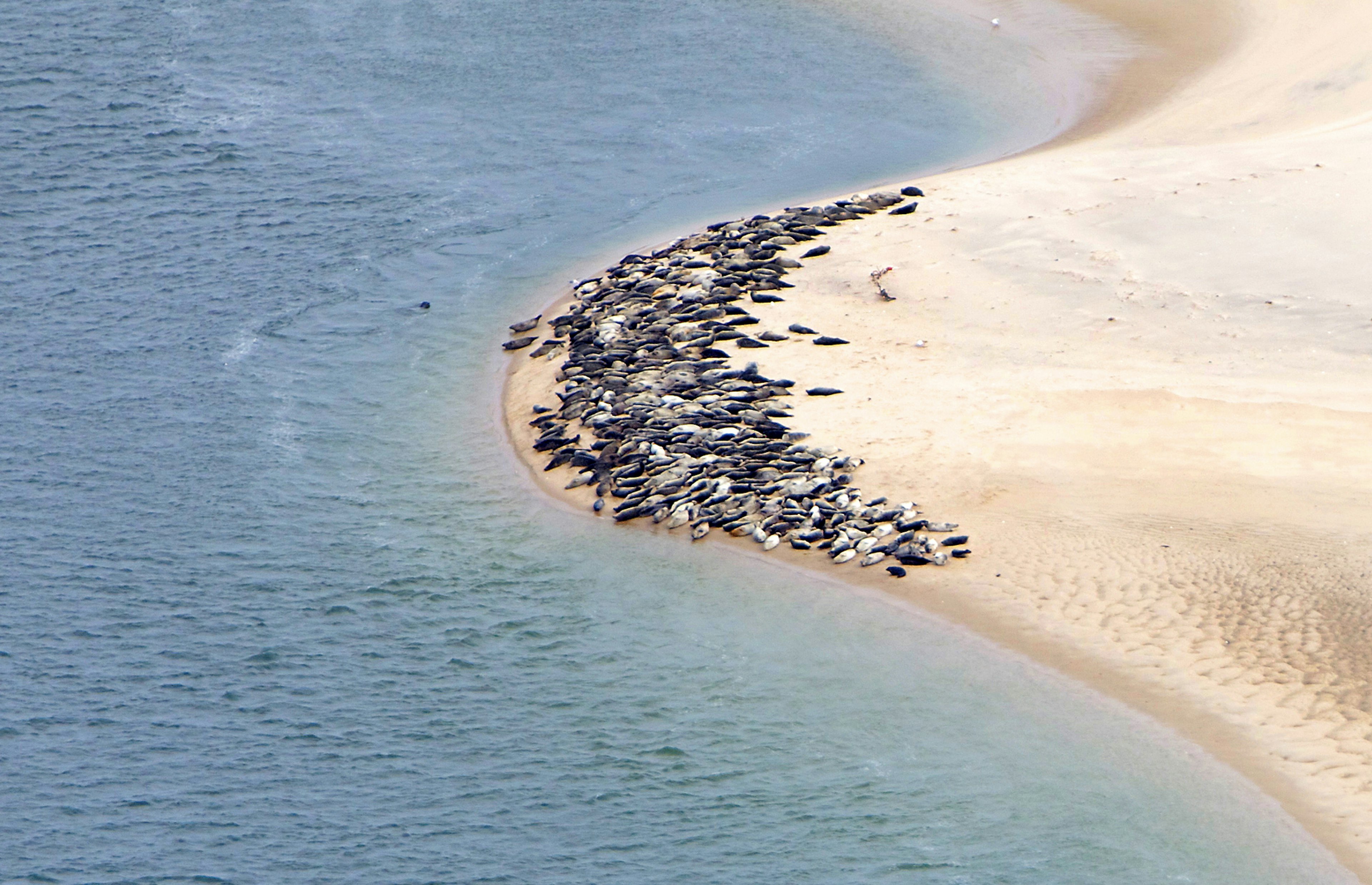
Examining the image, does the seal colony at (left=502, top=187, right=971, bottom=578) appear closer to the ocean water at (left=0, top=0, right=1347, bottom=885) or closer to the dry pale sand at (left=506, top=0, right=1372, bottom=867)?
the dry pale sand at (left=506, top=0, right=1372, bottom=867)

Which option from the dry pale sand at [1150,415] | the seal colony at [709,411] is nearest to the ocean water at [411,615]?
the seal colony at [709,411]

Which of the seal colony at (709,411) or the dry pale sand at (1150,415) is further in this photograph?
the seal colony at (709,411)

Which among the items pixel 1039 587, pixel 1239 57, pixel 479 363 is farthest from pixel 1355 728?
pixel 1239 57

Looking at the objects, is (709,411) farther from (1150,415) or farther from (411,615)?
(1150,415)

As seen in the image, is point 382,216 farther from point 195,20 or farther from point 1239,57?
point 1239,57

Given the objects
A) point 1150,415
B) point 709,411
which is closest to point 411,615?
point 709,411

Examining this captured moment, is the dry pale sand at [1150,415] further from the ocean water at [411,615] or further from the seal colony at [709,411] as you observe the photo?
the ocean water at [411,615]
